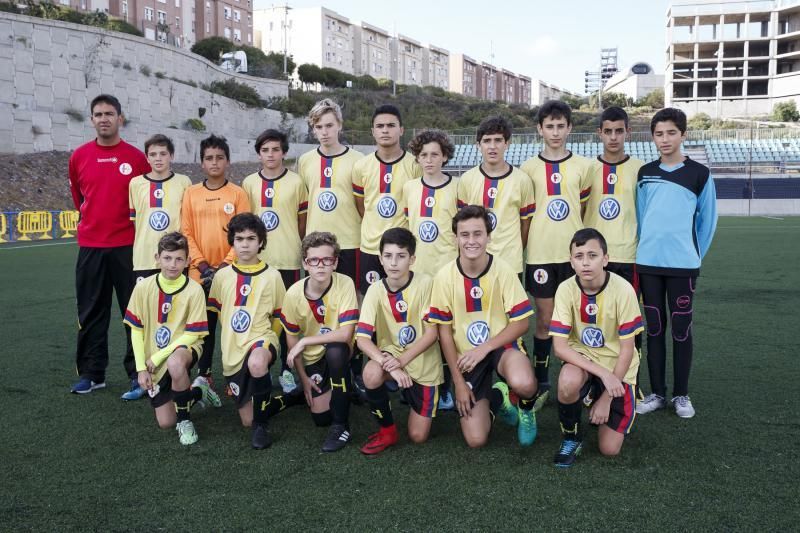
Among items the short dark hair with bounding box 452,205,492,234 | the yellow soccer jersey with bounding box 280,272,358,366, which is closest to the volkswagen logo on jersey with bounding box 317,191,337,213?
the yellow soccer jersey with bounding box 280,272,358,366

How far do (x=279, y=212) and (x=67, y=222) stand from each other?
46.9 feet

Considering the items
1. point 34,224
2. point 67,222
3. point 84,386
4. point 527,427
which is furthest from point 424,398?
point 67,222

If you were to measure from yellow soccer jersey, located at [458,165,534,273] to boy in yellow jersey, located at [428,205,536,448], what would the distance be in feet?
1.67

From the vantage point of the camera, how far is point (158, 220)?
4180 millimetres

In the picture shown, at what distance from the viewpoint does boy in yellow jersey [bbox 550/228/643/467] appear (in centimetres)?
307

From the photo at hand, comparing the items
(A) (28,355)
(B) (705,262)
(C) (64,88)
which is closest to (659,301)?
(A) (28,355)

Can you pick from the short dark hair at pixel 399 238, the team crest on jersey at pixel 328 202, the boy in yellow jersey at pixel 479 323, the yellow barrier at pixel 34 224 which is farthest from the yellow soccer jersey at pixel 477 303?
the yellow barrier at pixel 34 224

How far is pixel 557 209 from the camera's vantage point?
Result: 13.0ft

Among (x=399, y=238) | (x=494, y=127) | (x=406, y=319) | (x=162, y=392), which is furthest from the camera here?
(x=494, y=127)

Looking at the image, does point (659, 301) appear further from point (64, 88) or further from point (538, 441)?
point (64, 88)

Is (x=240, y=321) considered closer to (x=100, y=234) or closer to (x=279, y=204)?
(x=279, y=204)

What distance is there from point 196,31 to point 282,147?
2272 inches

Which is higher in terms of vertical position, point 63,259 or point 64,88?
point 64,88

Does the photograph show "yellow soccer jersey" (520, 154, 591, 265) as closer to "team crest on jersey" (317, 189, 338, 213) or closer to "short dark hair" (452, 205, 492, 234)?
"short dark hair" (452, 205, 492, 234)
